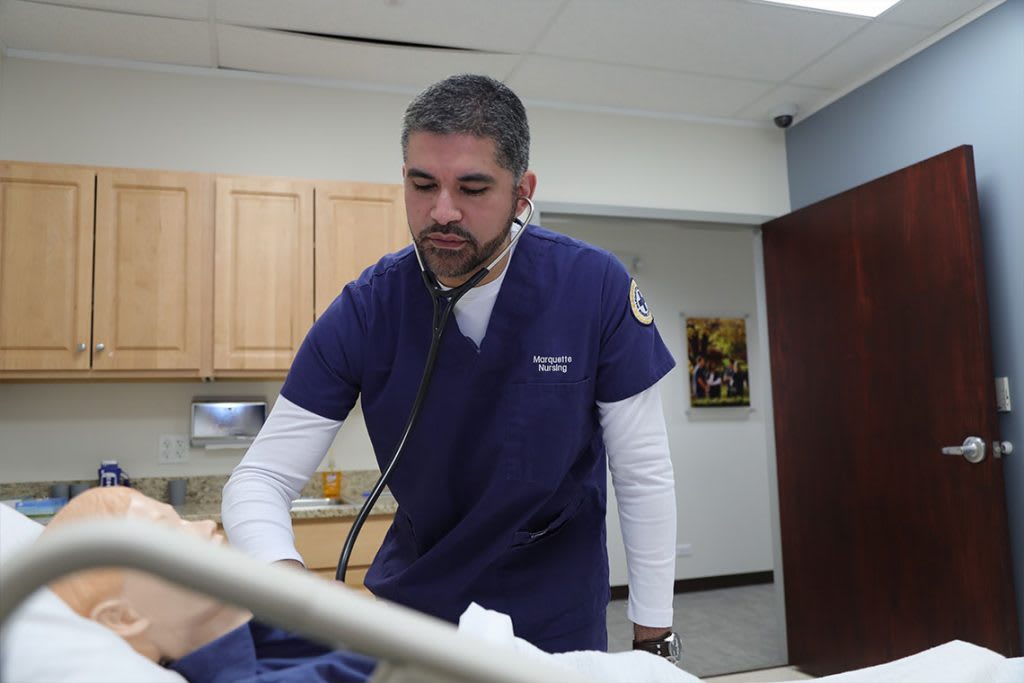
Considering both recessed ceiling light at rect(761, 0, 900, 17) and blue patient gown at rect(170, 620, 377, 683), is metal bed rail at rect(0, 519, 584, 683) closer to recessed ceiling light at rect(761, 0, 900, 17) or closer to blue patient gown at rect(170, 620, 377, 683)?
blue patient gown at rect(170, 620, 377, 683)

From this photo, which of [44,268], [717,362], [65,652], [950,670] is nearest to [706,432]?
[717,362]

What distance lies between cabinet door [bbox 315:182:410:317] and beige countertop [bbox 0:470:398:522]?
2.31 ft

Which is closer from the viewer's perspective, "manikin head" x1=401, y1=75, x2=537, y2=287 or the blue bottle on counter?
"manikin head" x1=401, y1=75, x2=537, y2=287

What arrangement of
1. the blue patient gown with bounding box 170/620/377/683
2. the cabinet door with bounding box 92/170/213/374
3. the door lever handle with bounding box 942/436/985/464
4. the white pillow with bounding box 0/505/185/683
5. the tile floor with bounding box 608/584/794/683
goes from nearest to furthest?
the white pillow with bounding box 0/505/185/683
the blue patient gown with bounding box 170/620/377/683
the door lever handle with bounding box 942/436/985/464
the cabinet door with bounding box 92/170/213/374
the tile floor with bounding box 608/584/794/683

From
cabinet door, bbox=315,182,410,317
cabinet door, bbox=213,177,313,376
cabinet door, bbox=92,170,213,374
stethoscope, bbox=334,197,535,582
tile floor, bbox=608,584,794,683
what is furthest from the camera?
tile floor, bbox=608,584,794,683

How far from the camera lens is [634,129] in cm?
352

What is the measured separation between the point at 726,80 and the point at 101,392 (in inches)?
107

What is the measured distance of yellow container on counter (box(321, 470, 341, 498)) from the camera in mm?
3041

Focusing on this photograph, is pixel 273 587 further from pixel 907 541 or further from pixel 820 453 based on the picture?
pixel 820 453

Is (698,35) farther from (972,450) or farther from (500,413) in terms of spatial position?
(500,413)

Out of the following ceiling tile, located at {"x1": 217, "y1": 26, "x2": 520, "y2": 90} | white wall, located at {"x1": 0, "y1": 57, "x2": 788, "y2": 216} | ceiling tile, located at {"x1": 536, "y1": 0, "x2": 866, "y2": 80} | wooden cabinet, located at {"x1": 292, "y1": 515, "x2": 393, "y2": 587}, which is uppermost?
ceiling tile, located at {"x1": 217, "y1": 26, "x2": 520, "y2": 90}

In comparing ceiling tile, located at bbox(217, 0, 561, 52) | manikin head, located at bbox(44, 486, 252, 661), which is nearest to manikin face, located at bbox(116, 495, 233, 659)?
manikin head, located at bbox(44, 486, 252, 661)

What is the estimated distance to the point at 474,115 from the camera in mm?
1104

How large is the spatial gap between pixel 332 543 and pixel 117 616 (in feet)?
6.57
